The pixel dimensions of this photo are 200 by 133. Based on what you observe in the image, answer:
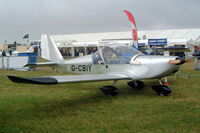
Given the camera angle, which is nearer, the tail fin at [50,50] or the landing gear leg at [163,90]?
the landing gear leg at [163,90]

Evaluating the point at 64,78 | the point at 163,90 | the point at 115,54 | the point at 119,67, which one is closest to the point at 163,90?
the point at 163,90

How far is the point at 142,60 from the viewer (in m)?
7.37

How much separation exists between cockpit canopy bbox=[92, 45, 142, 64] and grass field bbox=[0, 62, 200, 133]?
1.08 meters

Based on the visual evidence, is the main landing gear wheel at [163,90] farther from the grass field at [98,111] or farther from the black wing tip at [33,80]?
the black wing tip at [33,80]

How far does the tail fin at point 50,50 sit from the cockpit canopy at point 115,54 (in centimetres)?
230

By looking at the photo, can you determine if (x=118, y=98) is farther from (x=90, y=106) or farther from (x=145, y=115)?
(x=145, y=115)

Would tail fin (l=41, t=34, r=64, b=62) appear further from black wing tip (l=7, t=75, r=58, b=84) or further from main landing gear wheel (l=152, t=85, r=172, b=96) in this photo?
black wing tip (l=7, t=75, r=58, b=84)

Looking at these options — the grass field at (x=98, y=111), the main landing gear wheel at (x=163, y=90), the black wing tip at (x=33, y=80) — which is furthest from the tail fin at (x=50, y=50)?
the black wing tip at (x=33, y=80)

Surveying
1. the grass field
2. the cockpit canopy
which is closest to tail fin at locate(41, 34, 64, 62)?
the grass field

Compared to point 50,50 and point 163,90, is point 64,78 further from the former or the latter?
point 50,50

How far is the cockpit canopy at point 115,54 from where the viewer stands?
25.8ft

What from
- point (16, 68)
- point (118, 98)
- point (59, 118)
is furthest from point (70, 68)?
point (16, 68)

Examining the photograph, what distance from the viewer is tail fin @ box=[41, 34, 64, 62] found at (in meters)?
10.3

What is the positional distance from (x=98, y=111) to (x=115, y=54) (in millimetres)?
2706
